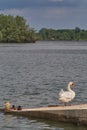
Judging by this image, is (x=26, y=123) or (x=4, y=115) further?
(x=4, y=115)

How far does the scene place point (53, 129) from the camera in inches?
1025

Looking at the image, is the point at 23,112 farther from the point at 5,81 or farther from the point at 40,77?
the point at 40,77

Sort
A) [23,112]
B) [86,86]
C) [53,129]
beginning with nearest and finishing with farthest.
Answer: [53,129]
[23,112]
[86,86]

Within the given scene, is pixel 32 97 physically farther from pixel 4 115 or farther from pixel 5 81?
pixel 5 81

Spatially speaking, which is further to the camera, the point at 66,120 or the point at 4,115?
the point at 4,115

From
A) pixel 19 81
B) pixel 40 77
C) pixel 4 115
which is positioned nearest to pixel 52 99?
pixel 4 115

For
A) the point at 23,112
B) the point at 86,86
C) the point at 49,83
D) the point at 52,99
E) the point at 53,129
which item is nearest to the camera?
the point at 53,129

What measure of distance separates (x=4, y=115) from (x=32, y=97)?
336 inches

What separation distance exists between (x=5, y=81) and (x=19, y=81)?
1237 mm

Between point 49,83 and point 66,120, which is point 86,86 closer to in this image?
point 49,83

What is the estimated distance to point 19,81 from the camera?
49094 millimetres

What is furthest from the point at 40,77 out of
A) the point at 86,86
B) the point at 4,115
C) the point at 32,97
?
the point at 4,115

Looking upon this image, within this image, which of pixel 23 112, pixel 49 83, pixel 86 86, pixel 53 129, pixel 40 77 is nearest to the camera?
pixel 53 129

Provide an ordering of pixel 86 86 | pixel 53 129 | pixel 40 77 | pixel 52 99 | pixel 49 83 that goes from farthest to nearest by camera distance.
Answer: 1. pixel 40 77
2. pixel 49 83
3. pixel 86 86
4. pixel 52 99
5. pixel 53 129
